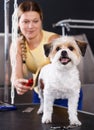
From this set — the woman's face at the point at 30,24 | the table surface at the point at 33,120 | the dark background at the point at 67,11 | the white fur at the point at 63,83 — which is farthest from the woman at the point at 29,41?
the dark background at the point at 67,11

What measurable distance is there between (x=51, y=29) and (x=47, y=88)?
67.9 inches

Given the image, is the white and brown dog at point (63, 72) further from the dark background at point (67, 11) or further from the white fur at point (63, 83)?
the dark background at point (67, 11)

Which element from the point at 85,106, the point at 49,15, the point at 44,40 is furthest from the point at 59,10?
the point at 44,40

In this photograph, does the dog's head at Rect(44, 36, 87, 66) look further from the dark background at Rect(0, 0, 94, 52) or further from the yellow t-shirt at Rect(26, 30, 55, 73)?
the dark background at Rect(0, 0, 94, 52)

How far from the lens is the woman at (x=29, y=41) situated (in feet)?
4.17

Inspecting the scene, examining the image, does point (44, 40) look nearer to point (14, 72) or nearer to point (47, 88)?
point (14, 72)

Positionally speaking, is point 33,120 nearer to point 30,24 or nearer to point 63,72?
point 63,72

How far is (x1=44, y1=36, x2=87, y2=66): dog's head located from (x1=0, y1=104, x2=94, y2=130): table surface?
197 mm

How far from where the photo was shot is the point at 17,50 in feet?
4.38

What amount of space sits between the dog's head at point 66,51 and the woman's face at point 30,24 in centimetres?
36

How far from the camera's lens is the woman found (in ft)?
4.17

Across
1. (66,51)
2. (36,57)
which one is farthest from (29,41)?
(66,51)

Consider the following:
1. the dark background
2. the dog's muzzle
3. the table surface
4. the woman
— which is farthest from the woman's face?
the dark background

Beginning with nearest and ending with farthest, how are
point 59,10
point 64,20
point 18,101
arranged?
point 18,101 < point 64,20 < point 59,10
